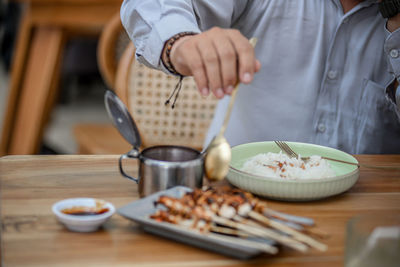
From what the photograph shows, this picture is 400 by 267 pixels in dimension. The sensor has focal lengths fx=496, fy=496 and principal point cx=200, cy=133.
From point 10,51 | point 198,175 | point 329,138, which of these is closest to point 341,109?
point 329,138

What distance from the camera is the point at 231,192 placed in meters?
0.91

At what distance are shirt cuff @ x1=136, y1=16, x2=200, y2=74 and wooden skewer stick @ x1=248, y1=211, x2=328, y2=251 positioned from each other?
1.54 ft

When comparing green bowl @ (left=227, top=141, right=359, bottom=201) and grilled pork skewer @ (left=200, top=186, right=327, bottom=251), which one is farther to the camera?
green bowl @ (left=227, top=141, right=359, bottom=201)

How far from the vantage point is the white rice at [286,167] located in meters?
1.01

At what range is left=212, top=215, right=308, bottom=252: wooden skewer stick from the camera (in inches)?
29.0

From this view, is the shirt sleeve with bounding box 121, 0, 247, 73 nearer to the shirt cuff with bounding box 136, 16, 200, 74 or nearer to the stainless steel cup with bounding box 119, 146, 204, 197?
the shirt cuff with bounding box 136, 16, 200, 74

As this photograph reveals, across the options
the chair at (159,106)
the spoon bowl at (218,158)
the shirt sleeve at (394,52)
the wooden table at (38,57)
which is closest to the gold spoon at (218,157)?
the spoon bowl at (218,158)

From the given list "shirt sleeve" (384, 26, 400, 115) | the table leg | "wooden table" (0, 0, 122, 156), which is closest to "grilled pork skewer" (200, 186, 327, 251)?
"shirt sleeve" (384, 26, 400, 115)

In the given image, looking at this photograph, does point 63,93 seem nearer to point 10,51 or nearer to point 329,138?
point 10,51

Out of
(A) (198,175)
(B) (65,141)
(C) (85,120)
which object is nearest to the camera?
(A) (198,175)

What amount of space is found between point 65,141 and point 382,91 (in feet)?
10.2

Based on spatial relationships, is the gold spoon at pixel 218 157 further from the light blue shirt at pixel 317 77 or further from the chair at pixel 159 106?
the chair at pixel 159 106

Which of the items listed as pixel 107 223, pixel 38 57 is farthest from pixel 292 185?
pixel 38 57

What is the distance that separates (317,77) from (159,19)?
0.61 meters
